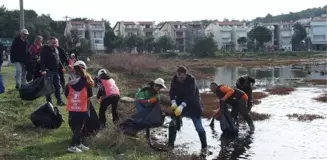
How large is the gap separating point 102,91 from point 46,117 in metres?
1.48

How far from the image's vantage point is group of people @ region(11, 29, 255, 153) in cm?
856

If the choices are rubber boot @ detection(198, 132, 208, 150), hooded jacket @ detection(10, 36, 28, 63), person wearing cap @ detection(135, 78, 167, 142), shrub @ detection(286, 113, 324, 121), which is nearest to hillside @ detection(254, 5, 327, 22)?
shrub @ detection(286, 113, 324, 121)

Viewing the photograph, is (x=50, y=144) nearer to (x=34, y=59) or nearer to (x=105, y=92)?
(x=105, y=92)

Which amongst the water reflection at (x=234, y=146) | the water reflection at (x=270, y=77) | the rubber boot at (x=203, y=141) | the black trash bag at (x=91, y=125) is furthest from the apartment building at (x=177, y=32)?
the black trash bag at (x=91, y=125)

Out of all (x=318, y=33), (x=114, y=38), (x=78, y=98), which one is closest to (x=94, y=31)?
(x=114, y=38)

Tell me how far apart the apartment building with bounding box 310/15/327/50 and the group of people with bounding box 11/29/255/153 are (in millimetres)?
110205

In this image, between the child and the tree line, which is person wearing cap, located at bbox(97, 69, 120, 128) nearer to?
the child

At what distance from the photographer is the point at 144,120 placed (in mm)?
10359

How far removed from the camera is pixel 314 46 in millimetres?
118125

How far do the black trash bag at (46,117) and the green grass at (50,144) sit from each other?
0.16 meters

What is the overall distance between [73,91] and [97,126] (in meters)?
1.53

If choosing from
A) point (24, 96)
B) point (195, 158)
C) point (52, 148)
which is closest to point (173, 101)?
point (195, 158)

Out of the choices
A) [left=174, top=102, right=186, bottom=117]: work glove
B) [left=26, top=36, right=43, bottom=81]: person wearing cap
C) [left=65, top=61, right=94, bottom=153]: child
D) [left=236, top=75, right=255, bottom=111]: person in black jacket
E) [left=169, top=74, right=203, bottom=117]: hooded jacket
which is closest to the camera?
[left=65, top=61, right=94, bottom=153]: child

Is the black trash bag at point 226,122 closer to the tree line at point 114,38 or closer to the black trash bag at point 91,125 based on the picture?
the black trash bag at point 91,125
